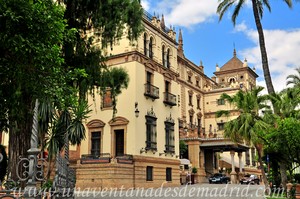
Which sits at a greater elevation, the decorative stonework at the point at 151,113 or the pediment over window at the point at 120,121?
the decorative stonework at the point at 151,113

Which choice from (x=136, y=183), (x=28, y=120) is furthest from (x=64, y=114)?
(x=136, y=183)

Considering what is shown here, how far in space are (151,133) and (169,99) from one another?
13.0 ft

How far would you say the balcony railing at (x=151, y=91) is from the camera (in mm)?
28219

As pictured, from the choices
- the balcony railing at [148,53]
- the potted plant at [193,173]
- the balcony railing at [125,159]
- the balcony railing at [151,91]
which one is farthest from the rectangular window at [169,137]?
the potted plant at [193,173]

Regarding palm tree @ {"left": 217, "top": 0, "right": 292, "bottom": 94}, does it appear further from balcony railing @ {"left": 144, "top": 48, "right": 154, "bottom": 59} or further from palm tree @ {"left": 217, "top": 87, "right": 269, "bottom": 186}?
balcony railing @ {"left": 144, "top": 48, "right": 154, "bottom": 59}

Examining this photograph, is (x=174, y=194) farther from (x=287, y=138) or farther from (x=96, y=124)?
(x=96, y=124)

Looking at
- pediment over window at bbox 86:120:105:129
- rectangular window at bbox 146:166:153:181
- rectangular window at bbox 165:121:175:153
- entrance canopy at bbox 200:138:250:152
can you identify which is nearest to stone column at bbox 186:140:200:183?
entrance canopy at bbox 200:138:250:152

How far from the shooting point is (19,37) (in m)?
7.68

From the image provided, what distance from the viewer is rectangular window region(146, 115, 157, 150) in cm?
2808

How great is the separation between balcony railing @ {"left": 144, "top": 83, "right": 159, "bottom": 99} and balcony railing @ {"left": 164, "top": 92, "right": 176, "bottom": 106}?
1452mm

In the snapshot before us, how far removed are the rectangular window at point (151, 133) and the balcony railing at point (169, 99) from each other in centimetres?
238

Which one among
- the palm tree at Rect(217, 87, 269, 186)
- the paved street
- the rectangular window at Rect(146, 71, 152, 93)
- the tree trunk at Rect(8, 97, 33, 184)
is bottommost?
the paved street

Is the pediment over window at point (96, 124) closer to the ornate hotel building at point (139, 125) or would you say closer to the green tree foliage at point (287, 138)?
the ornate hotel building at point (139, 125)

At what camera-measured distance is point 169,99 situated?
1229 inches
